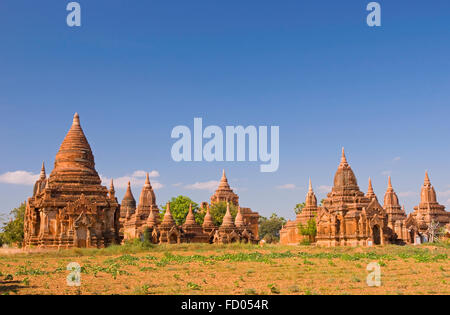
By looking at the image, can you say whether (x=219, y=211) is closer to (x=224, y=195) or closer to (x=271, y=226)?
(x=224, y=195)

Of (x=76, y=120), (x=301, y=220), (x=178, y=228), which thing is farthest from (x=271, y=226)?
(x=76, y=120)

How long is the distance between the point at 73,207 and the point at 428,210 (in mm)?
40155

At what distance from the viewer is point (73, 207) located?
3716cm

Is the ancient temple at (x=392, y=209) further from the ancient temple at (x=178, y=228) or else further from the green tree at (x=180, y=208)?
the green tree at (x=180, y=208)

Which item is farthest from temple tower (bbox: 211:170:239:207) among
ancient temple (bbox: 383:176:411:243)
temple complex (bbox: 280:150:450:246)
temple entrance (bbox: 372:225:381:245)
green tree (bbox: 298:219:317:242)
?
temple entrance (bbox: 372:225:381:245)

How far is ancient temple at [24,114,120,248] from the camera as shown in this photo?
3694cm

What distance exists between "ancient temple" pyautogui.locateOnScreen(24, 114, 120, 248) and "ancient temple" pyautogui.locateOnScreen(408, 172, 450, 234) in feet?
114

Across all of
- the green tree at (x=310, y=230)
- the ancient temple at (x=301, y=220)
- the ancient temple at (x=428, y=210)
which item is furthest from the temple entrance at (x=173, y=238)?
the ancient temple at (x=428, y=210)

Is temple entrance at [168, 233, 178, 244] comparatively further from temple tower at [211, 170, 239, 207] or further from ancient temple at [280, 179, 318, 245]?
temple tower at [211, 170, 239, 207]

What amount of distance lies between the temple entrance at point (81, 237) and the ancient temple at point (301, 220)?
25936mm

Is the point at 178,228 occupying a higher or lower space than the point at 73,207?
lower

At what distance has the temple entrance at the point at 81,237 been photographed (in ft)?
122
